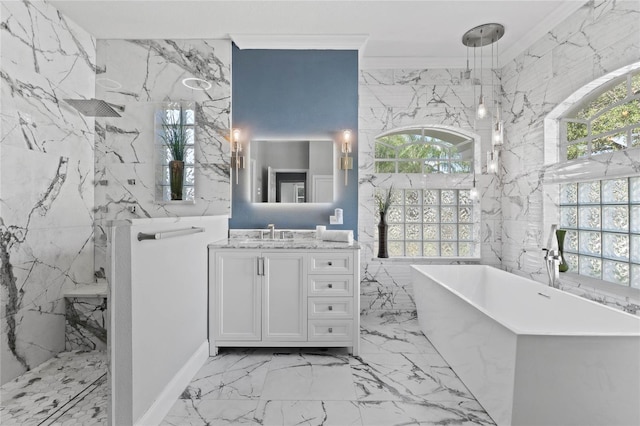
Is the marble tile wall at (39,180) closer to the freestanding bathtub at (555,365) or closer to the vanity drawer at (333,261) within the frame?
the vanity drawer at (333,261)

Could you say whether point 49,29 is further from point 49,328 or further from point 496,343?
point 496,343

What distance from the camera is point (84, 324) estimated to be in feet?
8.50

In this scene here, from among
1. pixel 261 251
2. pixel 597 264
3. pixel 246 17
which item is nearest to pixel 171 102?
pixel 246 17

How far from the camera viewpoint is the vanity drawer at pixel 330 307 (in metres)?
2.46

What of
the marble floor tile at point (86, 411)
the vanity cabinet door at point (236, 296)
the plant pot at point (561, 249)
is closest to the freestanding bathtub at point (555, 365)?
the plant pot at point (561, 249)

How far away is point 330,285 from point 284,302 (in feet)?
1.17

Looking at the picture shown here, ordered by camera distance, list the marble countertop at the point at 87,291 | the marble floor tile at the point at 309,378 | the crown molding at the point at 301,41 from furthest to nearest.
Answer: the crown molding at the point at 301,41
the marble countertop at the point at 87,291
the marble floor tile at the point at 309,378

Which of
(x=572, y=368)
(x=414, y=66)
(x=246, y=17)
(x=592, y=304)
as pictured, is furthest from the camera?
(x=414, y=66)

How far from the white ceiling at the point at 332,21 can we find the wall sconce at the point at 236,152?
820mm

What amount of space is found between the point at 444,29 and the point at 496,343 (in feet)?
8.21

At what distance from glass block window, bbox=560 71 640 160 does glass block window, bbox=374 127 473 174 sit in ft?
3.08

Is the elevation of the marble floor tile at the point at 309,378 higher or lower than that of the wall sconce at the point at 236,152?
lower

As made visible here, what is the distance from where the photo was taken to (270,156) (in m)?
3.11

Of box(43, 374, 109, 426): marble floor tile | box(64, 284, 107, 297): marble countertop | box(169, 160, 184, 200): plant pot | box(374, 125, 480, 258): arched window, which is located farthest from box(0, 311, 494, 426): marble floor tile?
box(169, 160, 184, 200): plant pot
